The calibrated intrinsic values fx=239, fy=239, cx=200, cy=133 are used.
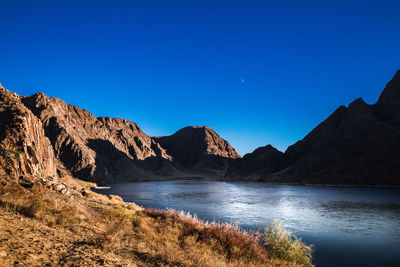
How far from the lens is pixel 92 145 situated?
137875 mm

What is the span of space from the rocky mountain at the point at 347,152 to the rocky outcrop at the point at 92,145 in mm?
67085

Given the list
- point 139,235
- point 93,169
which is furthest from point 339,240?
point 93,169

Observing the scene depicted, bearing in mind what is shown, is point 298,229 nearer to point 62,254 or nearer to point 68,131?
point 62,254

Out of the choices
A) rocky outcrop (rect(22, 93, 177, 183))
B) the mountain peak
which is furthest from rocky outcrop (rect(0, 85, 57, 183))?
the mountain peak

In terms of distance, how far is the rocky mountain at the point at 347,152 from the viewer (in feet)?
262

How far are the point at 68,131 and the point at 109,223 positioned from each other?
414ft

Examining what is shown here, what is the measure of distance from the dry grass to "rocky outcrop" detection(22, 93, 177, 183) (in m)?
105

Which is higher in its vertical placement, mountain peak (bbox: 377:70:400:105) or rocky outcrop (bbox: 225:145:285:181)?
mountain peak (bbox: 377:70:400:105)

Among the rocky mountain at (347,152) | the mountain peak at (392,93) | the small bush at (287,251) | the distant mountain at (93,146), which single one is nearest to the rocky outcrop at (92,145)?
the distant mountain at (93,146)

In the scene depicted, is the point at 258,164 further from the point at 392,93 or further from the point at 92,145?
the point at 92,145

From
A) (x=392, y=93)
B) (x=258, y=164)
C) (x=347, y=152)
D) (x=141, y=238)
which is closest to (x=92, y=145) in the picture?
(x=258, y=164)

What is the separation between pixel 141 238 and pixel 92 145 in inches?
5577

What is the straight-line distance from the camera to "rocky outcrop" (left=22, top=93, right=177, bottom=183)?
112 metres

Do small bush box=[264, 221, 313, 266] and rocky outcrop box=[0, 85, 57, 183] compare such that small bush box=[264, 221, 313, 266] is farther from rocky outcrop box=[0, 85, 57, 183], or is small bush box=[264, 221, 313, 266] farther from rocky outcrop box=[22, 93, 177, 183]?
rocky outcrop box=[22, 93, 177, 183]
